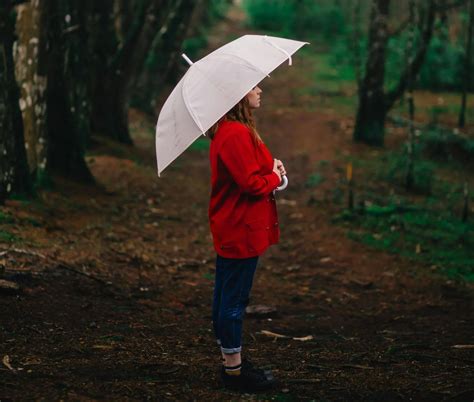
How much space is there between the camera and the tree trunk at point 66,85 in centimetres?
1126

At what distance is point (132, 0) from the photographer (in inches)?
733

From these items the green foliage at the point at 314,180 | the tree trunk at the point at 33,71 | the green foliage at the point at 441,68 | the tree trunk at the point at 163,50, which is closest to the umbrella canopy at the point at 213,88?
the tree trunk at the point at 33,71

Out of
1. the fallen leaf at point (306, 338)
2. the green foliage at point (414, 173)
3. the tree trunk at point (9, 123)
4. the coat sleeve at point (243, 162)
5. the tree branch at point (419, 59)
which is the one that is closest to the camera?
the coat sleeve at point (243, 162)

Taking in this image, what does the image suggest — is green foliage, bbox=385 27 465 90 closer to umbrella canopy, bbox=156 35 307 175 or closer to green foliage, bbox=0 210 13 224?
green foliage, bbox=0 210 13 224

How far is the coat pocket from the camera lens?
15.9 ft

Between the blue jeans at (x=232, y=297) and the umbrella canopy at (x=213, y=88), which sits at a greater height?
the umbrella canopy at (x=213, y=88)

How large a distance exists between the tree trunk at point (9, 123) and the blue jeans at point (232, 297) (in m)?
5.00

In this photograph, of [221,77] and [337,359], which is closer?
[221,77]

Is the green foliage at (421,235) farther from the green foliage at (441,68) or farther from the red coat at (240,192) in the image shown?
the green foliage at (441,68)

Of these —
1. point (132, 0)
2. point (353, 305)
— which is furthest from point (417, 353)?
point (132, 0)

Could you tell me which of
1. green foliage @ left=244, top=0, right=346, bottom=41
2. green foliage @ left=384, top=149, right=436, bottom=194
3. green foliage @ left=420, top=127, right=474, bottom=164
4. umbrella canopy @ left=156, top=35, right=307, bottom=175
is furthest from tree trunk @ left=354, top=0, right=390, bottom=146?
green foliage @ left=244, top=0, right=346, bottom=41

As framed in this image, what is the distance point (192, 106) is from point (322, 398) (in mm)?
1968

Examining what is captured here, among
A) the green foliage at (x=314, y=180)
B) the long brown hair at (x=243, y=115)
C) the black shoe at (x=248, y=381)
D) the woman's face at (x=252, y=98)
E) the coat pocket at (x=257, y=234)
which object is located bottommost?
the green foliage at (x=314, y=180)

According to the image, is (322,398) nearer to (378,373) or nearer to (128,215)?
(378,373)
